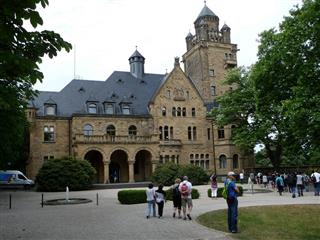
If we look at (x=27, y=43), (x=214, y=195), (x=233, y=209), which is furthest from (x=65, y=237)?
(x=214, y=195)

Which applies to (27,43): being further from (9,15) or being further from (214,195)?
(214,195)

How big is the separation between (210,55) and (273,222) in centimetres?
4898

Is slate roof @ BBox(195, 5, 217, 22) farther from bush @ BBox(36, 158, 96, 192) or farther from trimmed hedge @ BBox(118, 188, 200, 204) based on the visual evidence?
trimmed hedge @ BBox(118, 188, 200, 204)

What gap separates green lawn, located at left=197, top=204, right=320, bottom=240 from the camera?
48.5 ft

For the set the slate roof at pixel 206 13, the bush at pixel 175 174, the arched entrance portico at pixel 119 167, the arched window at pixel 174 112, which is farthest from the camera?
the slate roof at pixel 206 13

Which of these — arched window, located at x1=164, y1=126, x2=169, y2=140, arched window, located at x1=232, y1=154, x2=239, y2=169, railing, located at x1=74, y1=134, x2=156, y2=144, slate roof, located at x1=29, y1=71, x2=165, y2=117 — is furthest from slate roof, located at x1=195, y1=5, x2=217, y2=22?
railing, located at x1=74, y1=134, x2=156, y2=144

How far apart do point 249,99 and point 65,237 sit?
116ft

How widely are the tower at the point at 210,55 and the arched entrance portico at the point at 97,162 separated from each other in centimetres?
1992

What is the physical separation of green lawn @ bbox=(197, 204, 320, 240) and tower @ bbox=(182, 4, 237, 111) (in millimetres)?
41641

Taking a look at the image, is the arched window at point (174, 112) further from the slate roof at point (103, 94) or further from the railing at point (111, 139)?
the railing at point (111, 139)

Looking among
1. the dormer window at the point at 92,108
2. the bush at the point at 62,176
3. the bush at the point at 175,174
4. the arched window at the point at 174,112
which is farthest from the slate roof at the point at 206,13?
the bush at the point at 62,176

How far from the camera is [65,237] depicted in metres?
13.4

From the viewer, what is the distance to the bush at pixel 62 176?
38938mm

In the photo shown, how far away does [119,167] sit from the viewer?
52.7m
